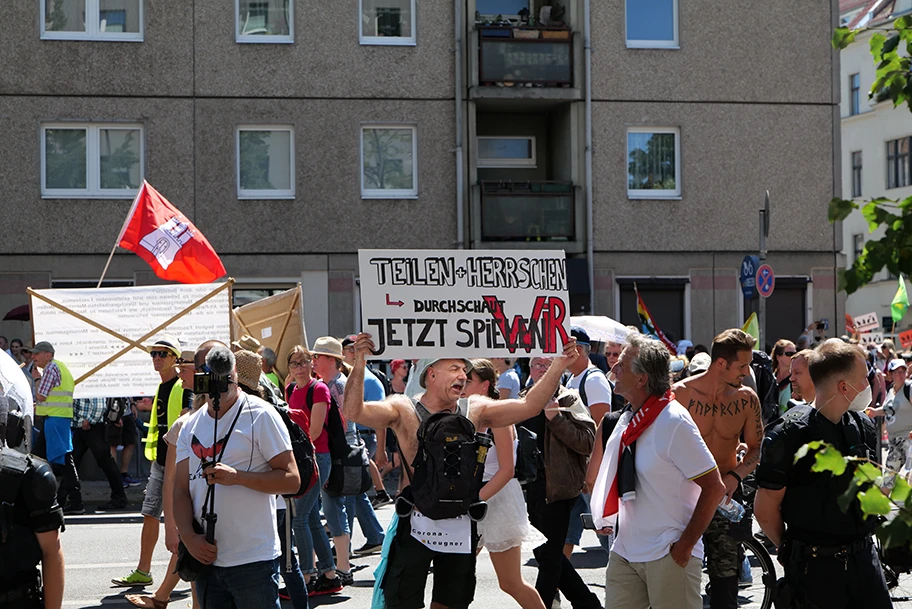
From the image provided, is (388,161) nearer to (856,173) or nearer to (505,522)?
(505,522)

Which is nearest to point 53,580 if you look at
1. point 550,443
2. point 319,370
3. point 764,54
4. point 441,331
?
point 441,331

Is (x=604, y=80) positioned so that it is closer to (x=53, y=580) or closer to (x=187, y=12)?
(x=187, y=12)

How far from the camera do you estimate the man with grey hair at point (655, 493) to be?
5375 millimetres

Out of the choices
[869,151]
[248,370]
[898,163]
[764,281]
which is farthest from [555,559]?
[869,151]

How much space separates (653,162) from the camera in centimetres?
2533

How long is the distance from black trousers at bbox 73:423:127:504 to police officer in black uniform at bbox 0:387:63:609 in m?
10.5

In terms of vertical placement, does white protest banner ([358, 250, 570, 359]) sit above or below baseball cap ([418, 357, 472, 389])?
above

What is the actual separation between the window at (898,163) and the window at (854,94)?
10.8 feet

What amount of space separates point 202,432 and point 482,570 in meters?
→ 4.98

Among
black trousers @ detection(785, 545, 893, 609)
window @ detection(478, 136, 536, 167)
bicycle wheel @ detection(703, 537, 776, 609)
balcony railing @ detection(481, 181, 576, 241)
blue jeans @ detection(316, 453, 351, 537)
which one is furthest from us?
window @ detection(478, 136, 536, 167)

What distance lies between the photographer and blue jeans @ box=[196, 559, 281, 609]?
552cm

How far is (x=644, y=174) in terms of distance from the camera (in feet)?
82.9

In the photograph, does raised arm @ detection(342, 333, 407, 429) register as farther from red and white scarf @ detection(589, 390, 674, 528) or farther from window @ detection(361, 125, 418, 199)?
window @ detection(361, 125, 418, 199)

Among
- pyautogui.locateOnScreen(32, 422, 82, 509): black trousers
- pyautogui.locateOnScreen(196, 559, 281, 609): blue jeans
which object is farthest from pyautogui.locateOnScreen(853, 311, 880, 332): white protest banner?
pyautogui.locateOnScreen(196, 559, 281, 609): blue jeans
